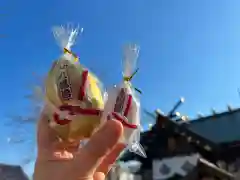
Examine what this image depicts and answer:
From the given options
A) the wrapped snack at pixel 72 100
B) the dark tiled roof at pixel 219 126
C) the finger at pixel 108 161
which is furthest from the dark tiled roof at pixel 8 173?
the dark tiled roof at pixel 219 126

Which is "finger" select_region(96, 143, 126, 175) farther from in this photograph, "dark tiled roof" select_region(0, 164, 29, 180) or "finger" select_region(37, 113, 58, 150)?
"dark tiled roof" select_region(0, 164, 29, 180)

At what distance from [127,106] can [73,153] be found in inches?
10.6

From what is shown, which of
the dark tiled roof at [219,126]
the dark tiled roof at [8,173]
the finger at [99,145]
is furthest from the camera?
the dark tiled roof at [219,126]

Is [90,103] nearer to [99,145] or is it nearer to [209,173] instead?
[99,145]

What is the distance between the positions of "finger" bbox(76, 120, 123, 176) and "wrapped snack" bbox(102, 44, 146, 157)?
0.07 m

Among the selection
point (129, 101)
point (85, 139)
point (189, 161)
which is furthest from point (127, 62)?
point (189, 161)

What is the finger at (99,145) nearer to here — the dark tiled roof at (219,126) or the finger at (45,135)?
the finger at (45,135)

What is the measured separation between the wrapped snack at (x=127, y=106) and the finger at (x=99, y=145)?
0.07m

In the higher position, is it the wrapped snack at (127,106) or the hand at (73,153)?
the wrapped snack at (127,106)

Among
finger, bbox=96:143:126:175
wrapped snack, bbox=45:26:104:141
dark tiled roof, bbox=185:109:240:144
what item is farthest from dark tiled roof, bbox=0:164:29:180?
dark tiled roof, bbox=185:109:240:144

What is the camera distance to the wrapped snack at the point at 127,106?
147 cm

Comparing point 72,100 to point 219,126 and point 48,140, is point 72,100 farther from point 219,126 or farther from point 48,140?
point 219,126

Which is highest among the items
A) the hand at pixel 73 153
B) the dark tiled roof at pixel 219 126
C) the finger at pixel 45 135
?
the dark tiled roof at pixel 219 126

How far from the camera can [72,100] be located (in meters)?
1.47
